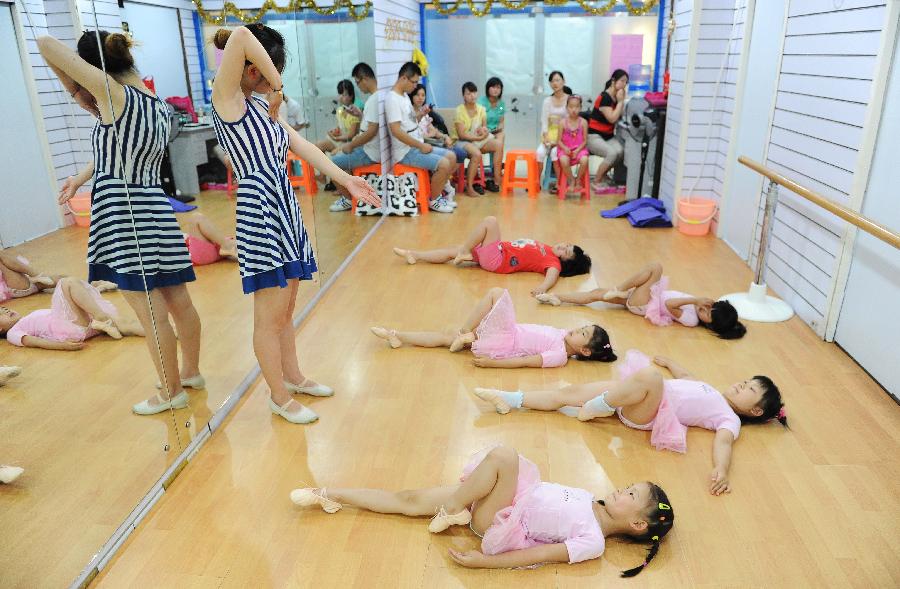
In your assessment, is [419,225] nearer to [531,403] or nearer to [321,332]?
[321,332]

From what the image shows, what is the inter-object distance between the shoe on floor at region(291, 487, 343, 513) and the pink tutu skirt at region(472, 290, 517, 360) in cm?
130

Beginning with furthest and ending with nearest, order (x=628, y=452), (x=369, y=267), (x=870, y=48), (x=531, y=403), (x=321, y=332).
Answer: (x=369, y=267) → (x=321, y=332) → (x=870, y=48) → (x=531, y=403) → (x=628, y=452)

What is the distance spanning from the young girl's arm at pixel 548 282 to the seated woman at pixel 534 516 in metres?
2.17

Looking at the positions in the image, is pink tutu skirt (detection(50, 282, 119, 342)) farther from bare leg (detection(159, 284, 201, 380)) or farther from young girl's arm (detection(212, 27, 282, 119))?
young girl's arm (detection(212, 27, 282, 119))

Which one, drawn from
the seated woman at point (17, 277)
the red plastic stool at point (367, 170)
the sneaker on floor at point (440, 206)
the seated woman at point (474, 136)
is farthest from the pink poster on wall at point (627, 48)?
the seated woman at point (17, 277)

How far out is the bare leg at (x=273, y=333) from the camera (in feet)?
8.73

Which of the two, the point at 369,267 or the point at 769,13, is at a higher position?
the point at 769,13

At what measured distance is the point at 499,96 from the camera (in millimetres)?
8039

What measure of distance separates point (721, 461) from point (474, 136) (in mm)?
5810

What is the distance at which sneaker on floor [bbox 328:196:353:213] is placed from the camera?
5.08 metres

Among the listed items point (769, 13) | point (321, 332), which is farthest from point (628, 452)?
point (769, 13)

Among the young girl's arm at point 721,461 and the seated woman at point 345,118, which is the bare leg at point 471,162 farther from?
the young girl's arm at point 721,461

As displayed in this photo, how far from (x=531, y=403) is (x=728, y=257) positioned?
3.01m

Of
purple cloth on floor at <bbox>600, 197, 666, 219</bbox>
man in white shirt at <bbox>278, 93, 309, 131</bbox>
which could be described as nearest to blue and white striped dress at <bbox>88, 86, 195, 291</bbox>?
man in white shirt at <bbox>278, 93, 309, 131</bbox>
